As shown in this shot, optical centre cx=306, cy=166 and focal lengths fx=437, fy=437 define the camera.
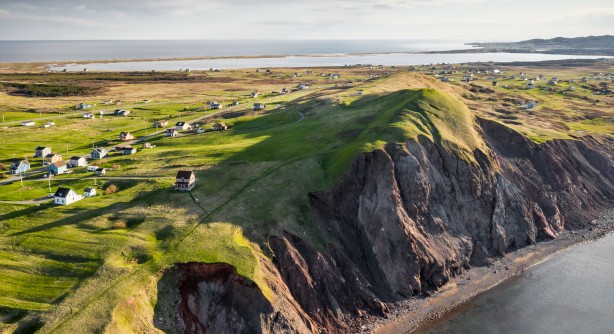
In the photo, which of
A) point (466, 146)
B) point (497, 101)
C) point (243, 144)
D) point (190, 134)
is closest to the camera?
point (466, 146)

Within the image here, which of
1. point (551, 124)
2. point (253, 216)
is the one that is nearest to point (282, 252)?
point (253, 216)

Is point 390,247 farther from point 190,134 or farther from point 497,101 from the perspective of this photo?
point 497,101

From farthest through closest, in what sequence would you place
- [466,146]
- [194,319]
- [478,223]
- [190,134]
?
[190,134] → [466,146] → [478,223] → [194,319]

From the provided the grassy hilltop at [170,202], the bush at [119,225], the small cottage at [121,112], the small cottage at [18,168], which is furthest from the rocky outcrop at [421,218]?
the small cottage at [121,112]

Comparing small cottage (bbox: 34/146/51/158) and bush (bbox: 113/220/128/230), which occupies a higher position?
small cottage (bbox: 34/146/51/158)

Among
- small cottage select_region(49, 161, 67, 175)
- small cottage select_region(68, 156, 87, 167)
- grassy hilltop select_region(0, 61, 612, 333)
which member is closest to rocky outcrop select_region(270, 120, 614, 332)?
grassy hilltop select_region(0, 61, 612, 333)

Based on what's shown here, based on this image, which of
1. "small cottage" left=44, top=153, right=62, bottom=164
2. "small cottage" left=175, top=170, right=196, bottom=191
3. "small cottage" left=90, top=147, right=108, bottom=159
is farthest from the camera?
"small cottage" left=90, top=147, right=108, bottom=159

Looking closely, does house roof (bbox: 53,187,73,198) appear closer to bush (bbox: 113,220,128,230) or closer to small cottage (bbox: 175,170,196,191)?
bush (bbox: 113,220,128,230)
